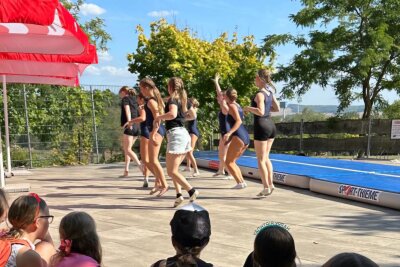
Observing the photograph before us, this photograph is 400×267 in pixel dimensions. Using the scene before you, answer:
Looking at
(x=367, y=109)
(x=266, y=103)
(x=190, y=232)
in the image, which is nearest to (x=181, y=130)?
(x=266, y=103)

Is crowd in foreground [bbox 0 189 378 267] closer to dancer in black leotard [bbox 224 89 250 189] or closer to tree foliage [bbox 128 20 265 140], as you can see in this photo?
dancer in black leotard [bbox 224 89 250 189]

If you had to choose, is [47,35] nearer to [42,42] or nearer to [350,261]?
[42,42]

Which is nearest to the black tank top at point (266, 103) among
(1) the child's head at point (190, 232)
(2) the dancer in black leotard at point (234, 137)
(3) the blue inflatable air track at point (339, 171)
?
(2) the dancer in black leotard at point (234, 137)

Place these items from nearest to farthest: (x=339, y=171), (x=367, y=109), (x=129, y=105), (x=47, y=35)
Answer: (x=47, y=35) → (x=339, y=171) → (x=129, y=105) → (x=367, y=109)

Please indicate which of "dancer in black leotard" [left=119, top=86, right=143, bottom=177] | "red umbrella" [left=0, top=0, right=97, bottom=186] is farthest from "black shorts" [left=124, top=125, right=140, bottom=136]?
"red umbrella" [left=0, top=0, right=97, bottom=186]

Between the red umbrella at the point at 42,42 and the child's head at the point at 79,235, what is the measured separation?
2.98m

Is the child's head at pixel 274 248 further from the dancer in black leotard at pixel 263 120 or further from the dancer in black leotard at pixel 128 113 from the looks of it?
the dancer in black leotard at pixel 128 113

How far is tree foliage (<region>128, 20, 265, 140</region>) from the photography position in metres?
16.5

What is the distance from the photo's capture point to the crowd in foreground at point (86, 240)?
237cm

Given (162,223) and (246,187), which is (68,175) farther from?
(162,223)

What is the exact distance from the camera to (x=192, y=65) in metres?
16.8

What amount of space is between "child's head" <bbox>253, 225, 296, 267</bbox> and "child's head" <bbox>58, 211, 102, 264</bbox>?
38.5 inches

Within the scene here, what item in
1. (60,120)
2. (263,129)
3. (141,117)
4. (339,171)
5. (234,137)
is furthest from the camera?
(60,120)

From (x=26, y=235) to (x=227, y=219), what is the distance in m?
3.74
